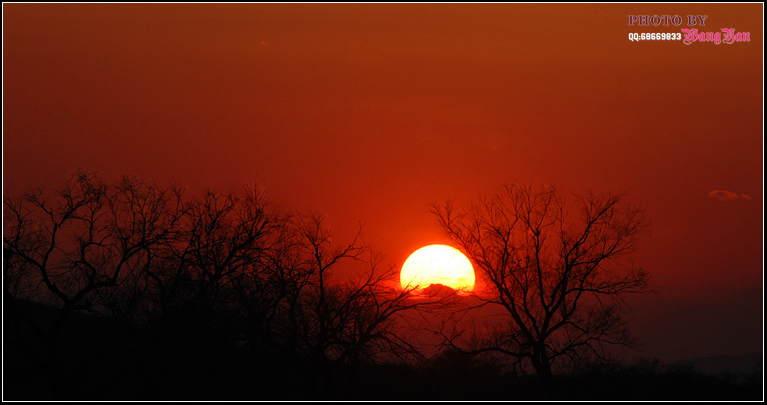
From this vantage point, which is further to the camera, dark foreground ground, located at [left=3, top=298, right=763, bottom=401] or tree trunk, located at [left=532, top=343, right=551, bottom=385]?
tree trunk, located at [left=532, top=343, right=551, bottom=385]

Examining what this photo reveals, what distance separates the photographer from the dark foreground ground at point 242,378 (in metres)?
16.5

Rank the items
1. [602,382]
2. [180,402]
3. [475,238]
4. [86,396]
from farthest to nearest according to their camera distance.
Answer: [475,238] → [602,382] → [86,396] → [180,402]

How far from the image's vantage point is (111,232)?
18.1 meters

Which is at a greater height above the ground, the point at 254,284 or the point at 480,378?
the point at 254,284

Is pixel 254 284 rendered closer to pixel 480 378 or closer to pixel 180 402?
pixel 180 402

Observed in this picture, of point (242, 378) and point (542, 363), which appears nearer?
point (242, 378)

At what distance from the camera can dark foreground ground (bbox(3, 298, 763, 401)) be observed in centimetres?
1655

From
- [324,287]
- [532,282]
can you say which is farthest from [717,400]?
[324,287]

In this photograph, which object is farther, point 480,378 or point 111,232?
point 480,378

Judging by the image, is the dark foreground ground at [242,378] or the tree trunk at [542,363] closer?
the dark foreground ground at [242,378]

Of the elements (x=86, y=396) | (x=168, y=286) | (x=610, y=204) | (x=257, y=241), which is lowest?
(x=86, y=396)

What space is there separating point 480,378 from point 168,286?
11.7 m

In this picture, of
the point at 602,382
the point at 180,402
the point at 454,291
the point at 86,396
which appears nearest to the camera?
the point at 180,402

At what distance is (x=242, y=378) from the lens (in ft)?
60.2
